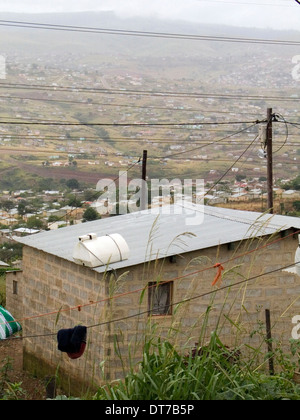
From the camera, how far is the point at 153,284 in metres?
10.6

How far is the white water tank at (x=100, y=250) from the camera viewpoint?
1005 centimetres

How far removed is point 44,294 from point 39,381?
1.57m

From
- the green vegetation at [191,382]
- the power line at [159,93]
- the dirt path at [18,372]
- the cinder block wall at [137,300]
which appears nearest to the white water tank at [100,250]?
the cinder block wall at [137,300]

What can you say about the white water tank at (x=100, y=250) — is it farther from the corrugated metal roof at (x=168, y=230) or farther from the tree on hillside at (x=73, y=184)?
the tree on hillside at (x=73, y=184)

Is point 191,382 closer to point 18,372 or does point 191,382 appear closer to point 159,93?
point 18,372

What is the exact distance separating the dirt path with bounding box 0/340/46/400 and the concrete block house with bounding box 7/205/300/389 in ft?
0.76

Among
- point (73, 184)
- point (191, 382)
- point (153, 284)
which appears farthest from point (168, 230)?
point (73, 184)

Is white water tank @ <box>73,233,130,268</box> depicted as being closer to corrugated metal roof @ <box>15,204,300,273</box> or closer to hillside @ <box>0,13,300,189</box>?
corrugated metal roof @ <box>15,204,300,273</box>

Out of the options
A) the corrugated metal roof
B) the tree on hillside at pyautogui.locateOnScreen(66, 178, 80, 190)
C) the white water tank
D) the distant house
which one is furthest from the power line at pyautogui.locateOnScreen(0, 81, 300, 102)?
the white water tank

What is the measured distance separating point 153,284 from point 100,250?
109cm

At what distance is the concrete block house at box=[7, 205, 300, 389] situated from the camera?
10.2 meters

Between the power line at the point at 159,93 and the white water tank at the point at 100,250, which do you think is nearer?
the white water tank at the point at 100,250

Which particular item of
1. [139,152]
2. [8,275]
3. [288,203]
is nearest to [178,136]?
[139,152]

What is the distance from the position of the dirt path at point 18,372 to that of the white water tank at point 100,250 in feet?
6.25
